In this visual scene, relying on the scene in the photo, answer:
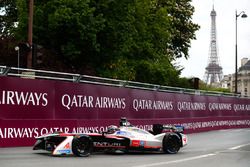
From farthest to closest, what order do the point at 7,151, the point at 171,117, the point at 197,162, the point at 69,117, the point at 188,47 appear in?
the point at 188,47 < the point at 171,117 < the point at 69,117 < the point at 7,151 < the point at 197,162

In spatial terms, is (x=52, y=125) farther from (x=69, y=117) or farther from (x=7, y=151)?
(x=7, y=151)

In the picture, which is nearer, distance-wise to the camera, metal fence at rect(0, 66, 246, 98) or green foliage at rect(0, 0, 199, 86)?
metal fence at rect(0, 66, 246, 98)

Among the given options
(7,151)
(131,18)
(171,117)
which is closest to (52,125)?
(7,151)

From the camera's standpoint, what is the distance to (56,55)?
2995 cm

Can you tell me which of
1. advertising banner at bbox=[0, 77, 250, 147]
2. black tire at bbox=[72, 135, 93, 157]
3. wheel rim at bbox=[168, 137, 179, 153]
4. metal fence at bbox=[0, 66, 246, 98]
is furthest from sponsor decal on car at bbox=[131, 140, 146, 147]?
metal fence at bbox=[0, 66, 246, 98]

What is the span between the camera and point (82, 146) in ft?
44.2

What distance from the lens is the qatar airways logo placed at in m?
15.9

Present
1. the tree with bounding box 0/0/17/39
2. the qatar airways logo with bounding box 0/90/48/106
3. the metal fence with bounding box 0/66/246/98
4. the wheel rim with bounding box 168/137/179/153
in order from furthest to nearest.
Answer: the tree with bounding box 0/0/17/39
the metal fence with bounding box 0/66/246/98
the qatar airways logo with bounding box 0/90/48/106
the wheel rim with bounding box 168/137/179/153

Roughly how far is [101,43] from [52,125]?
1472 cm

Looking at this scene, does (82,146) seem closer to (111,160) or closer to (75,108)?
(111,160)

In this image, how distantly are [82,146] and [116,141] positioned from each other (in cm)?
131

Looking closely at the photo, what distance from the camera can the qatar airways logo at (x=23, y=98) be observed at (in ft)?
52.1

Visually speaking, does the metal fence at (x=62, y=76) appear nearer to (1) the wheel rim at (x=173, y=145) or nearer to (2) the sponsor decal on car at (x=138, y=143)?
(2) the sponsor decal on car at (x=138, y=143)

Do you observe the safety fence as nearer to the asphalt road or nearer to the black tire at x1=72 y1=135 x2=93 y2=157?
the asphalt road
